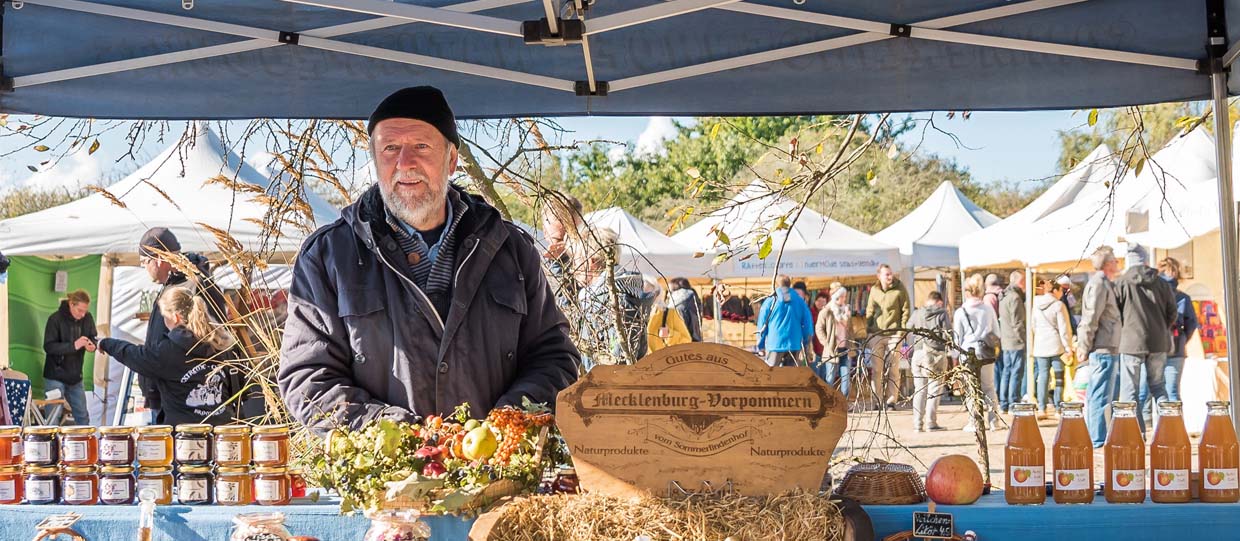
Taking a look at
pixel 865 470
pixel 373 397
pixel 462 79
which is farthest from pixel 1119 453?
pixel 462 79

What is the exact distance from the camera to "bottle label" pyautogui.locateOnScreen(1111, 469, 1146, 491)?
2.39m

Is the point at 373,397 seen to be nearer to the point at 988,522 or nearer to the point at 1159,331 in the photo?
the point at 988,522

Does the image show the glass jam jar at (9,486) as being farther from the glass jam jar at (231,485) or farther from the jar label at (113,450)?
the glass jam jar at (231,485)

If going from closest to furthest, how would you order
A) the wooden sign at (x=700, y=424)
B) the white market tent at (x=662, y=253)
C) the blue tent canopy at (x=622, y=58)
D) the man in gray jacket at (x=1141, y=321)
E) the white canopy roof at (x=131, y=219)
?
the wooden sign at (x=700, y=424)
the blue tent canopy at (x=622, y=58)
the man in gray jacket at (x=1141, y=321)
the white canopy roof at (x=131, y=219)
the white market tent at (x=662, y=253)

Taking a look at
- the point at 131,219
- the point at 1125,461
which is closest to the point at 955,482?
the point at 1125,461

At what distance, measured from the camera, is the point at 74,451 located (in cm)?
243

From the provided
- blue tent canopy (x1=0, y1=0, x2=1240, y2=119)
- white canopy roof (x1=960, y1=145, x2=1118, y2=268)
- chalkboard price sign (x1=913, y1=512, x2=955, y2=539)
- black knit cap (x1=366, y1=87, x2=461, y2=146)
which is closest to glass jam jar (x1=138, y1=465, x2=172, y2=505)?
black knit cap (x1=366, y1=87, x2=461, y2=146)

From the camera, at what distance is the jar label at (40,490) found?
247cm

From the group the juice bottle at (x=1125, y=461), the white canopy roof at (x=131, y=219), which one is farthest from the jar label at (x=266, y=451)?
the white canopy roof at (x=131, y=219)

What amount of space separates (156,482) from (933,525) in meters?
1.66

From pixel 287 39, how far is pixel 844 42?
163 cm

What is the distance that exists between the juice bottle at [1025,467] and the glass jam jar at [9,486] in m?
2.17

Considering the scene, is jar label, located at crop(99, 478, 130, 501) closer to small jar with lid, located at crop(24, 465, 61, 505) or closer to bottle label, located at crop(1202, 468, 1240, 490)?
small jar with lid, located at crop(24, 465, 61, 505)

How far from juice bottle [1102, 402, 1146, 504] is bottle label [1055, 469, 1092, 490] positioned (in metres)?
0.07
